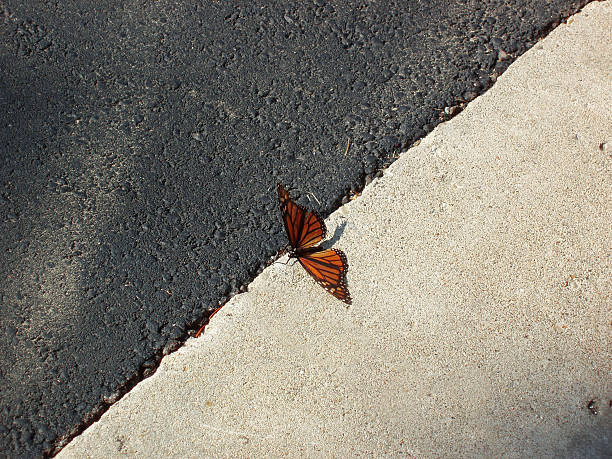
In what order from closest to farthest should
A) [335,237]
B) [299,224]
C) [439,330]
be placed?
[439,330] → [299,224] → [335,237]

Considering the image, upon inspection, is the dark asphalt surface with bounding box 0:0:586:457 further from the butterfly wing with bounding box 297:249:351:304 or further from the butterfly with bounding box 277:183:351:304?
the butterfly wing with bounding box 297:249:351:304

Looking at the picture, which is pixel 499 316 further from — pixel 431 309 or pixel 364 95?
pixel 364 95

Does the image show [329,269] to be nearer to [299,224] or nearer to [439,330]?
[299,224]

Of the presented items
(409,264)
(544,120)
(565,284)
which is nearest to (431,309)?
(409,264)

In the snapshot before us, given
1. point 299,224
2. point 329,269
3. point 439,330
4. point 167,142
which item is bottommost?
point 439,330

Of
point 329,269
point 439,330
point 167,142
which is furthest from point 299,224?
point 167,142

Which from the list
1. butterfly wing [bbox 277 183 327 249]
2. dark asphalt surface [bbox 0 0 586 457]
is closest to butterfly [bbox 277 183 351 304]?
butterfly wing [bbox 277 183 327 249]

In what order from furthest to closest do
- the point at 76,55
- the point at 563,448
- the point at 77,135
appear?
the point at 76,55
the point at 77,135
the point at 563,448
